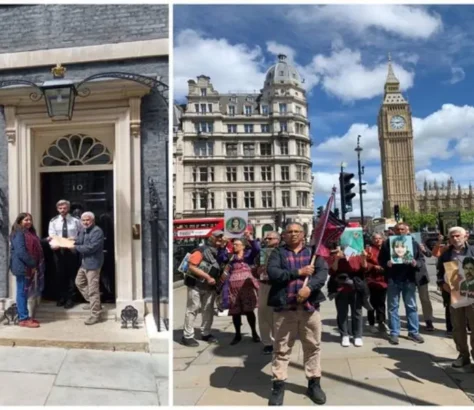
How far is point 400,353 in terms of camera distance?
4.60m

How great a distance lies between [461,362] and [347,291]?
1259 mm

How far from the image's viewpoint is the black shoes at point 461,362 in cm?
407

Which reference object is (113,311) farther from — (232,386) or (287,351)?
(287,351)

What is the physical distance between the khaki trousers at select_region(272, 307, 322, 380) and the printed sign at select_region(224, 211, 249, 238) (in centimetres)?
292

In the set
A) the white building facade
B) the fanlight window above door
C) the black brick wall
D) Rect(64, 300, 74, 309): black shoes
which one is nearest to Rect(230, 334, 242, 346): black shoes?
Rect(64, 300, 74, 309): black shoes

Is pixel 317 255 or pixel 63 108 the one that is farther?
pixel 63 108

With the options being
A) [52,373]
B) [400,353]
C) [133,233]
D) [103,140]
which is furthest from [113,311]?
[400,353]

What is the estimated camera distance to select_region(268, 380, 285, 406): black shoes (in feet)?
11.4

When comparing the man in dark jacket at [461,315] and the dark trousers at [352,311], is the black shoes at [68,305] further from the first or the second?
the man in dark jacket at [461,315]

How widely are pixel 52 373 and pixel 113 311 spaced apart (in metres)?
1.31

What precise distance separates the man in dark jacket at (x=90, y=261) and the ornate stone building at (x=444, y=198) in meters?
102

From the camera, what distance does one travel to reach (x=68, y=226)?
18.4ft

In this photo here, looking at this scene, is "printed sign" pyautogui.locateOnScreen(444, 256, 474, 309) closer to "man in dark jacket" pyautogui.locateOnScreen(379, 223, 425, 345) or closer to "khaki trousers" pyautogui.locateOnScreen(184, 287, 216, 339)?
"man in dark jacket" pyautogui.locateOnScreen(379, 223, 425, 345)

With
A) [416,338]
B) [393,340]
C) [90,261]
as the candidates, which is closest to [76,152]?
[90,261]
